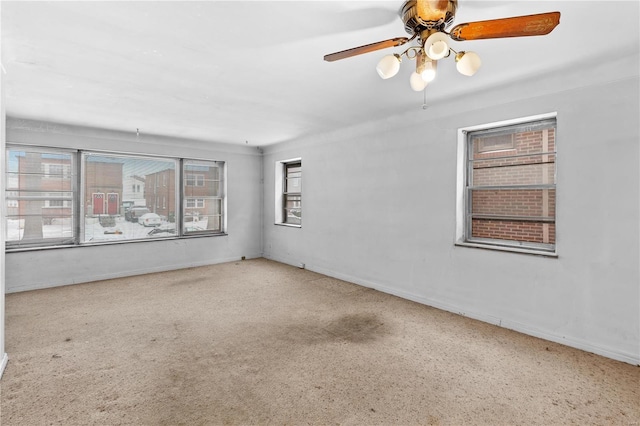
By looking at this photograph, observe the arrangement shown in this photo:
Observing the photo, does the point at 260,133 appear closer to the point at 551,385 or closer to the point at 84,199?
the point at 84,199

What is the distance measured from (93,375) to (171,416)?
0.89 metres

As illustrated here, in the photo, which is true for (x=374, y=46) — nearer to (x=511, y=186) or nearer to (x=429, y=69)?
(x=429, y=69)

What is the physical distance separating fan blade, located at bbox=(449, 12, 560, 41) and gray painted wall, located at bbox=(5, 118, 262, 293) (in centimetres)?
531

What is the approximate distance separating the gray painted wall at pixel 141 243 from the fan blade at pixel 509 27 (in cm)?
531

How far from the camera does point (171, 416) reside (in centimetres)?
195

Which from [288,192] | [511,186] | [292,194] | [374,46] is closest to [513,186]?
[511,186]

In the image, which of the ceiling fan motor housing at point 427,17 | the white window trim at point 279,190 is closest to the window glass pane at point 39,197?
the white window trim at point 279,190

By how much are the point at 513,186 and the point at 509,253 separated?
71cm

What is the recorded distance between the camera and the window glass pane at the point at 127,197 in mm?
5164

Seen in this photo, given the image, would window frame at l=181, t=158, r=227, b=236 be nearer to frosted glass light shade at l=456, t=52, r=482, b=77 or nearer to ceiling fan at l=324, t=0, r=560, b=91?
ceiling fan at l=324, t=0, r=560, b=91

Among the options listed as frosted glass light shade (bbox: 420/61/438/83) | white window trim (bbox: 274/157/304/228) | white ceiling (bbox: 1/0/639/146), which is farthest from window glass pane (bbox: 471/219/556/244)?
white window trim (bbox: 274/157/304/228)

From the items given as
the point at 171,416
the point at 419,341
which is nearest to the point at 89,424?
the point at 171,416

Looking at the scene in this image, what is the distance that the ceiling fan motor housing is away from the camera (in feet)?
5.33

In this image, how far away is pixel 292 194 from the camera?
21.5ft
